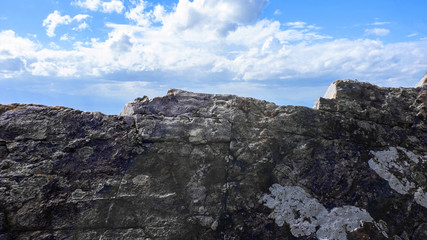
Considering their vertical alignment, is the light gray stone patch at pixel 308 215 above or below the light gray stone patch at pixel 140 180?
below

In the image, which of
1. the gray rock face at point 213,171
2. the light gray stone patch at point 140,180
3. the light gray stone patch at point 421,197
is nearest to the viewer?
the gray rock face at point 213,171

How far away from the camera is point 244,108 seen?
4344mm

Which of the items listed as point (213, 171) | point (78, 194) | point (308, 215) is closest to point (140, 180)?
point (78, 194)

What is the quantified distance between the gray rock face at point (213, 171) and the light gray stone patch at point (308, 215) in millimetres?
13

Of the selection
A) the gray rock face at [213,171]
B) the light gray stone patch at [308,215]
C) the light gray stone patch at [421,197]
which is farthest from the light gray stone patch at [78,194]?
the light gray stone patch at [421,197]

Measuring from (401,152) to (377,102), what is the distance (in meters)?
0.80

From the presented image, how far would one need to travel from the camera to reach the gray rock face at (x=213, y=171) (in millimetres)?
3643

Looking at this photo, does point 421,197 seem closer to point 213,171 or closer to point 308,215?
point 308,215

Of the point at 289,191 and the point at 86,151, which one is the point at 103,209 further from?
the point at 289,191

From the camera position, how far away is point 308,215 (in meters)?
3.97

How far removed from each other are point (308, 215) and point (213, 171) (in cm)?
134

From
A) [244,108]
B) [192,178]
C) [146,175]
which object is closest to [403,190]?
[244,108]

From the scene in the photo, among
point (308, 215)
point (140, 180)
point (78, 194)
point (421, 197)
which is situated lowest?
point (308, 215)

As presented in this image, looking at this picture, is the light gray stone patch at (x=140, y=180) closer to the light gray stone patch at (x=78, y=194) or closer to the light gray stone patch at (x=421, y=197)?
the light gray stone patch at (x=78, y=194)
